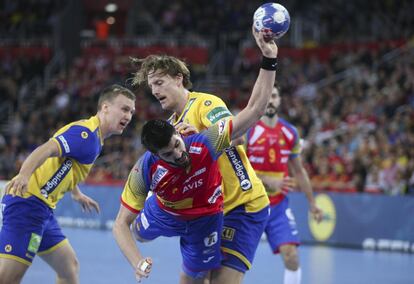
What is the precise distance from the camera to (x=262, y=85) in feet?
18.3

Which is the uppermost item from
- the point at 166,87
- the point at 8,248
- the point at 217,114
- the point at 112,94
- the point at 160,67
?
the point at 160,67

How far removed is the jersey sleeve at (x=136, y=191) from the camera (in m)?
6.19

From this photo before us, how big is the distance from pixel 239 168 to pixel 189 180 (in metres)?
0.86

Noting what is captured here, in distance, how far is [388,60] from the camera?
22609 millimetres

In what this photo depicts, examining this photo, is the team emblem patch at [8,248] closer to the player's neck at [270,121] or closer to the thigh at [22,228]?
the thigh at [22,228]

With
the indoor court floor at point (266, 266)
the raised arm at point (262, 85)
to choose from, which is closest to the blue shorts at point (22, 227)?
the raised arm at point (262, 85)

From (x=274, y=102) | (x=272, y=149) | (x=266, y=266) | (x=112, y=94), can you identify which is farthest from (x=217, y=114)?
(x=266, y=266)

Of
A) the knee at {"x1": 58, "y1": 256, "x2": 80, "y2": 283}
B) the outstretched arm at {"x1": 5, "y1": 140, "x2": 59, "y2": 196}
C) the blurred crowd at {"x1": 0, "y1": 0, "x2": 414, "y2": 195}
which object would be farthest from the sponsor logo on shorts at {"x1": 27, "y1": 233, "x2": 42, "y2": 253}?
the blurred crowd at {"x1": 0, "y1": 0, "x2": 414, "y2": 195}

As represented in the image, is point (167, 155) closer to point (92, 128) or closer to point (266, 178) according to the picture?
point (92, 128)

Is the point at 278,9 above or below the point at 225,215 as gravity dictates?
above

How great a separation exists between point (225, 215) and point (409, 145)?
10286 mm

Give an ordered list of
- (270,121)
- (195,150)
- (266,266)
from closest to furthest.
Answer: (195,150) → (270,121) → (266,266)

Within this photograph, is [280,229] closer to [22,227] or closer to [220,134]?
[22,227]

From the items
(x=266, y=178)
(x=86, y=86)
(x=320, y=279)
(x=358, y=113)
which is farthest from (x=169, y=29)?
(x=266, y=178)
